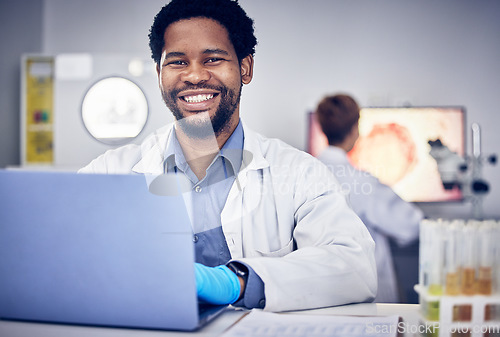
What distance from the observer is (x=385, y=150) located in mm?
2914

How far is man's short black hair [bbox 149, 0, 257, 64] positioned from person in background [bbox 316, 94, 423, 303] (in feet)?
2.04

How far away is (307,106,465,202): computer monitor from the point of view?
2.87 meters

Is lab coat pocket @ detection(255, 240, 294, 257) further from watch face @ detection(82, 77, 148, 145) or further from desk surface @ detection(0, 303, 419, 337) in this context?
watch face @ detection(82, 77, 148, 145)

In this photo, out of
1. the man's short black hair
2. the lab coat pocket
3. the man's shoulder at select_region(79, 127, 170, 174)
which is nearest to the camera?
the lab coat pocket

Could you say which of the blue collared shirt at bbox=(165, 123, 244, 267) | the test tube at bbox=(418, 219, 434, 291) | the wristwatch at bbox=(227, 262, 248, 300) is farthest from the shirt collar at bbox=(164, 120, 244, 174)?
the test tube at bbox=(418, 219, 434, 291)

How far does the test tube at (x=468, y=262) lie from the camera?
696 mm

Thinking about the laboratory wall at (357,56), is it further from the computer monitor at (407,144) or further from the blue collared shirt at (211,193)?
the blue collared shirt at (211,193)

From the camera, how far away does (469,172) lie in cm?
97

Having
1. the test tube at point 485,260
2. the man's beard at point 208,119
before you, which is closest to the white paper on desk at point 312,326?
the test tube at point 485,260

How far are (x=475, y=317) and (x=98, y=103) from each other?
2.57 meters

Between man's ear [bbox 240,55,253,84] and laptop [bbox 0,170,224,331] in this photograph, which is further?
man's ear [bbox 240,55,253,84]

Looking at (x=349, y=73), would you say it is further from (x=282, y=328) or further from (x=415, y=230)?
(x=282, y=328)

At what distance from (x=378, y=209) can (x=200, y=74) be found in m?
1.07

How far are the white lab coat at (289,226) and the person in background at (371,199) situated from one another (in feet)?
2.22
